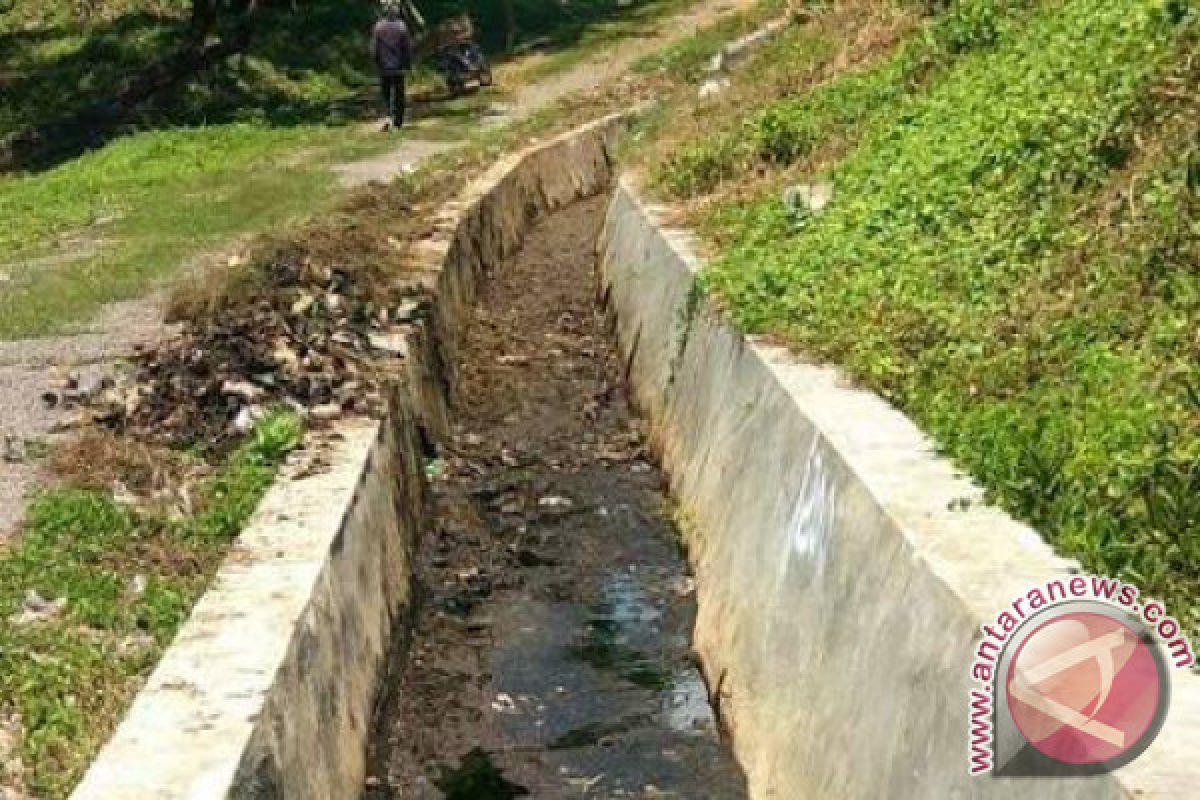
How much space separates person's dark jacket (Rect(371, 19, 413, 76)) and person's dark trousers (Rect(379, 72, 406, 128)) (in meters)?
0.27

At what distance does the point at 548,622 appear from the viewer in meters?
9.45

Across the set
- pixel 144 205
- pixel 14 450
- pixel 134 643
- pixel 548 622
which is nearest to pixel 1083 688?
pixel 134 643

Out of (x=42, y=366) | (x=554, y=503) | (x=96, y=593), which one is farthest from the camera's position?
(x=554, y=503)

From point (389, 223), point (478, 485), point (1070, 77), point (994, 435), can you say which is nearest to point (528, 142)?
point (389, 223)

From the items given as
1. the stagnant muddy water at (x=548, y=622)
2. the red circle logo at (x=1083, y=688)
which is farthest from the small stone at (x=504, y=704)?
the red circle logo at (x=1083, y=688)

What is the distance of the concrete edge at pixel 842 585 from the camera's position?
16.6ft

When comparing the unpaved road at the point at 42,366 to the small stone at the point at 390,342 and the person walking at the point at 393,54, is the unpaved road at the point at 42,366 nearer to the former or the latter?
the small stone at the point at 390,342

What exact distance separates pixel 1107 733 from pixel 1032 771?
0.90ft

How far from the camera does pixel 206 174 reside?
70.0 ft

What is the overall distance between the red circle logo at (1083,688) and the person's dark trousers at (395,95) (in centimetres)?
2136

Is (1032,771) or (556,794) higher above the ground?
(1032,771)

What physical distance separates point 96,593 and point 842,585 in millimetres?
3437

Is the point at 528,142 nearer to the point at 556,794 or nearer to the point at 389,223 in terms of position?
the point at 389,223

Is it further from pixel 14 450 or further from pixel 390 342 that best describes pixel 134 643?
pixel 390 342
